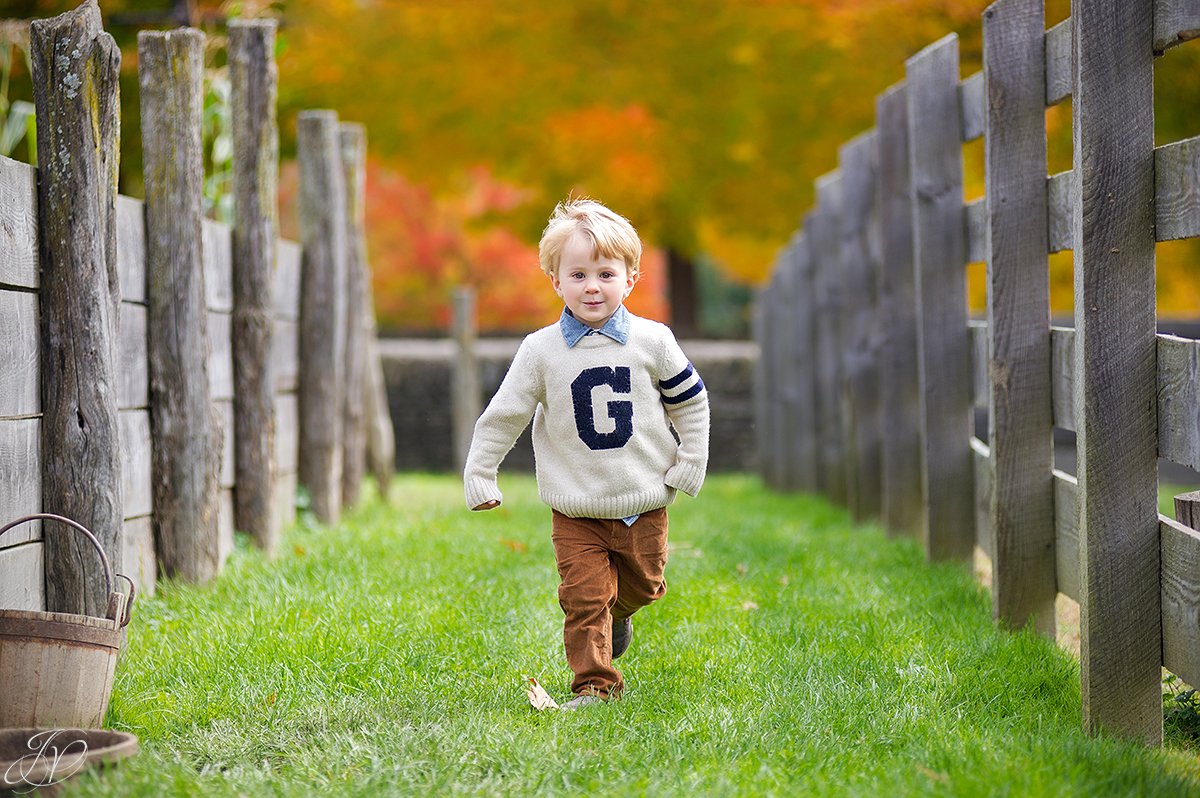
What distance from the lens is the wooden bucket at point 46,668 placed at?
10.6 feet

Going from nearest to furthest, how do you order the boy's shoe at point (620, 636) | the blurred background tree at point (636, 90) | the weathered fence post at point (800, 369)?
the boy's shoe at point (620, 636)
the weathered fence post at point (800, 369)
the blurred background tree at point (636, 90)

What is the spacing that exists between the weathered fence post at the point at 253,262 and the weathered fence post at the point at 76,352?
2166mm

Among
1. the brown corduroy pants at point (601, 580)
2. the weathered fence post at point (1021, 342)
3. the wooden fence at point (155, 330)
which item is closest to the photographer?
the brown corduroy pants at point (601, 580)

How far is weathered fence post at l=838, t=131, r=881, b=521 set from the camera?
310 inches

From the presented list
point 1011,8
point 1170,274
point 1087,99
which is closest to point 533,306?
point 1170,274

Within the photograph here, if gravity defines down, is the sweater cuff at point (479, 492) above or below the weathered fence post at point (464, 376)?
below

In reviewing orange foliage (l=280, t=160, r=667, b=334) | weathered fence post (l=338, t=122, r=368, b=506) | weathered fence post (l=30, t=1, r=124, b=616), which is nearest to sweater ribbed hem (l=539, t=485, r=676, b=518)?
weathered fence post (l=30, t=1, r=124, b=616)

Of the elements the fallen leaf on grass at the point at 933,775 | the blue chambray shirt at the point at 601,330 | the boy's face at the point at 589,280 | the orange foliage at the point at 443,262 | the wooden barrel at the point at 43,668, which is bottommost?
the fallen leaf on grass at the point at 933,775

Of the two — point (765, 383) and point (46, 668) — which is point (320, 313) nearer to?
point (46, 668)

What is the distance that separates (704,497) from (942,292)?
496cm

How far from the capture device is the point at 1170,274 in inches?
536

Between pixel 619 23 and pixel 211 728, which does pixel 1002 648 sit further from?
pixel 619 23

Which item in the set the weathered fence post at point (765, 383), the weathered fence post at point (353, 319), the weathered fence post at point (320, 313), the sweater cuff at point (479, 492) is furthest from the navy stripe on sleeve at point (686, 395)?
the weathered fence post at point (765, 383)

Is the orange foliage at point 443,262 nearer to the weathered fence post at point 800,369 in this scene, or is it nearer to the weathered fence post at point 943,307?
the weathered fence post at point 800,369
